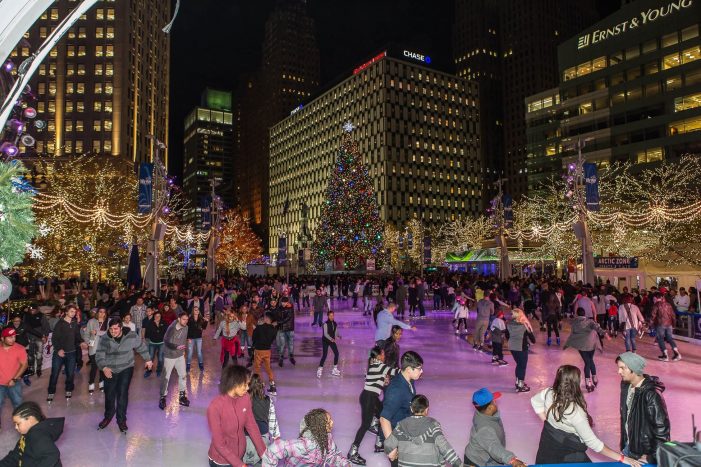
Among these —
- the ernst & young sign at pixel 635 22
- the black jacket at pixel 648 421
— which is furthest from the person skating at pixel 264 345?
the ernst & young sign at pixel 635 22

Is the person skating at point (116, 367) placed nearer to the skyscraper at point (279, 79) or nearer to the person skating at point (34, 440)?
the person skating at point (34, 440)

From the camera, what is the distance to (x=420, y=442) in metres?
A: 4.08

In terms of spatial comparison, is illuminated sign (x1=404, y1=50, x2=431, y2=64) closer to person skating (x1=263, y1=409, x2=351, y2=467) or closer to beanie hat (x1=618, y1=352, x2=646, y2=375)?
beanie hat (x1=618, y1=352, x2=646, y2=375)

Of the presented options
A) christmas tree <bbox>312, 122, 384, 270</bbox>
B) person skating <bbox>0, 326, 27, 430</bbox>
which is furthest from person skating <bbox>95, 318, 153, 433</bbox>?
christmas tree <bbox>312, 122, 384, 270</bbox>

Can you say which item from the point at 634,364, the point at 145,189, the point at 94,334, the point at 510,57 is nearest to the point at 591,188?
the point at 145,189

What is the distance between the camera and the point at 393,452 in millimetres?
4266

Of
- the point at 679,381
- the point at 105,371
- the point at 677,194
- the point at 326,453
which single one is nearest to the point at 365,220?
the point at 677,194

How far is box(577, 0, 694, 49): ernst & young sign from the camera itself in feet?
184

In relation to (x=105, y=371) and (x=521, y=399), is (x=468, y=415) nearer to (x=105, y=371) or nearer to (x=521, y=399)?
(x=521, y=399)

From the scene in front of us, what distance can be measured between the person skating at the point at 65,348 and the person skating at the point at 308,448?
7.80m

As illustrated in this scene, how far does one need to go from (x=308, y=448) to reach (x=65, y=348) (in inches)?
319

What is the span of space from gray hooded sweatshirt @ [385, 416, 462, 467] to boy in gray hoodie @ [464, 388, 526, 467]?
0.70 ft

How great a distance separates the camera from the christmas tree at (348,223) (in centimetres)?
5259

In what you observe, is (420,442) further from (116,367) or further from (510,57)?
(510,57)
